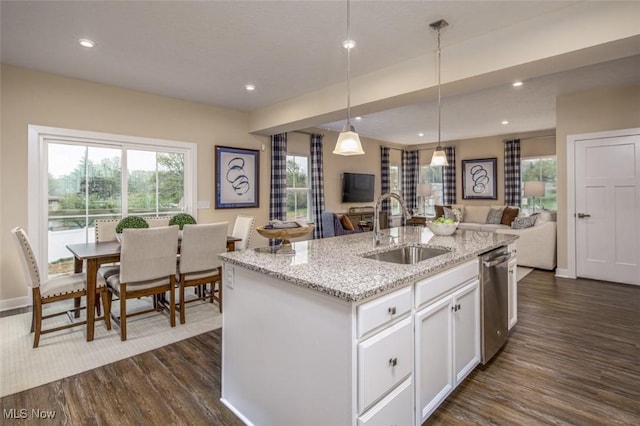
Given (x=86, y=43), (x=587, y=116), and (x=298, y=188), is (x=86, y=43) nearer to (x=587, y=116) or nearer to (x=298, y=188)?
(x=298, y=188)

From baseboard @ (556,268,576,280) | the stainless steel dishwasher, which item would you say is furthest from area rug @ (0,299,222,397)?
baseboard @ (556,268,576,280)

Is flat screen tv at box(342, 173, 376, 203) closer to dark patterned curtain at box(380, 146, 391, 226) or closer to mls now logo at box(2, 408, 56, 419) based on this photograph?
dark patterned curtain at box(380, 146, 391, 226)

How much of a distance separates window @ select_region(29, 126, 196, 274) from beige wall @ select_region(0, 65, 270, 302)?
111mm

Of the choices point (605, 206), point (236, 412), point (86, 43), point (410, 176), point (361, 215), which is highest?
point (86, 43)

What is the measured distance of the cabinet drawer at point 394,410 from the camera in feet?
4.49

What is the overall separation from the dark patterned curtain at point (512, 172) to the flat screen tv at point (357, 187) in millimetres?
3196

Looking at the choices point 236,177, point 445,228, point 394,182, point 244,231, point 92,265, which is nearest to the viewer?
point 92,265

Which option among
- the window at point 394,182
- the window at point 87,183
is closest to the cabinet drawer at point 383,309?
the window at point 87,183

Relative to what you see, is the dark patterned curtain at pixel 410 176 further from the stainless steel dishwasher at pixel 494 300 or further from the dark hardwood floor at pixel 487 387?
the stainless steel dishwasher at pixel 494 300

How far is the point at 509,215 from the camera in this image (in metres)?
7.18

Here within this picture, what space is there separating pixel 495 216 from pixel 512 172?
125 centimetres

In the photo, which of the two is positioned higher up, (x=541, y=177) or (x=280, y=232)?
(x=541, y=177)

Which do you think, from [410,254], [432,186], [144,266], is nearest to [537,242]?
[410,254]

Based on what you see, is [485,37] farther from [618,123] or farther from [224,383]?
[224,383]
